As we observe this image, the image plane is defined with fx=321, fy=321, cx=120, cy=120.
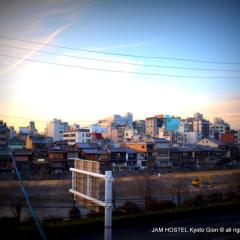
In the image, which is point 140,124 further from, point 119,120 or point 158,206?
point 158,206

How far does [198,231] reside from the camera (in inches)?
271

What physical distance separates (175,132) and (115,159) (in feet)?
56.1

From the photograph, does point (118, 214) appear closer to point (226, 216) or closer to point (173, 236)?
point (173, 236)

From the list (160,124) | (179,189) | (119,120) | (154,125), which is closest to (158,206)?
(179,189)

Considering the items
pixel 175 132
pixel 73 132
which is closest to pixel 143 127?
pixel 175 132

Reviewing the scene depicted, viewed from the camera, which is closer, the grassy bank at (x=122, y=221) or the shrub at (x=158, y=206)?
the grassy bank at (x=122, y=221)

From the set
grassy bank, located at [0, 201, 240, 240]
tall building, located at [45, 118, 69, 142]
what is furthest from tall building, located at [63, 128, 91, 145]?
grassy bank, located at [0, 201, 240, 240]

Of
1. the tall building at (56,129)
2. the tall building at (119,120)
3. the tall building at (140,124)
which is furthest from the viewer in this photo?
the tall building at (140,124)

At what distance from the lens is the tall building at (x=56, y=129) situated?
41.3 meters

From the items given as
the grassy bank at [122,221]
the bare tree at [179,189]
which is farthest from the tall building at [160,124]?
the grassy bank at [122,221]

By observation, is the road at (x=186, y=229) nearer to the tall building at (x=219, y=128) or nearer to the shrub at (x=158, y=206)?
the shrub at (x=158, y=206)

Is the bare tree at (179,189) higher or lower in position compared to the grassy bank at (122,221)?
lower

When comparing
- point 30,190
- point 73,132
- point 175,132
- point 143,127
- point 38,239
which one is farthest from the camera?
point 143,127

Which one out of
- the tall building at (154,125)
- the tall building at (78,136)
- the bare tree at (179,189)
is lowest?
the bare tree at (179,189)
